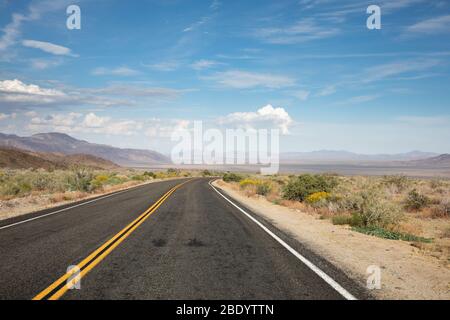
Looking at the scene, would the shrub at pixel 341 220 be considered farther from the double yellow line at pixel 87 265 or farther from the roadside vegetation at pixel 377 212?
the double yellow line at pixel 87 265

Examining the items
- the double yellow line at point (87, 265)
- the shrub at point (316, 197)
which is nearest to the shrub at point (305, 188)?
the shrub at point (316, 197)

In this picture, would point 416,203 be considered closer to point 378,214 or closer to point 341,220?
point 378,214

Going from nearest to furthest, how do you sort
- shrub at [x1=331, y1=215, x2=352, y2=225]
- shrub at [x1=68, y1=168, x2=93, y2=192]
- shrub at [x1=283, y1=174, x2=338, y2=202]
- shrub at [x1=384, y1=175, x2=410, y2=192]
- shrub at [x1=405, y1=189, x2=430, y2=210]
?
shrub at [x1=331, y1=215, x2=352, y2=225], shrub at [x1=405, y1=189, x2=430, y2=210], shrub at [x1=283, y1=174, x2=338, y2=202], shrub at [x1=68, y1=168, x2=93, y2=192], shrub at [x1=384, y1=175, x2=410, y2=192]

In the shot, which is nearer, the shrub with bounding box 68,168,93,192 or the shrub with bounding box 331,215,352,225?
the shrub with bounding box 331,215,352,225

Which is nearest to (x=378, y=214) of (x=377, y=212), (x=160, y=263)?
(x=377, y=212)

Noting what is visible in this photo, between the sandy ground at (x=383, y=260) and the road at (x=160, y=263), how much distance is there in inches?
19.0

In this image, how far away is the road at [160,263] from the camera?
212 inches

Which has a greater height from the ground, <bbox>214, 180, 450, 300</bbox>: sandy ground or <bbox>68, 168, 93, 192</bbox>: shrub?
<bbox>68, 168, 93, 192</bbox>: shrub

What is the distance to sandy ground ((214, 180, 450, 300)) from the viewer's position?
5.82 meters

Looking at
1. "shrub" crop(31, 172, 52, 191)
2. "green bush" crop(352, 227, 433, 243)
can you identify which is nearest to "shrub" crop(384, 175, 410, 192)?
"green bush" crop(352, 227, 433, 243)

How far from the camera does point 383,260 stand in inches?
304

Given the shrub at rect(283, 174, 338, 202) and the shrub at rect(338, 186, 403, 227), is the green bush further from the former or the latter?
the shrub at rect(283, 174, 338, 202)

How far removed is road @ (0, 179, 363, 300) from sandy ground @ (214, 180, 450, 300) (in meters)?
0.48
